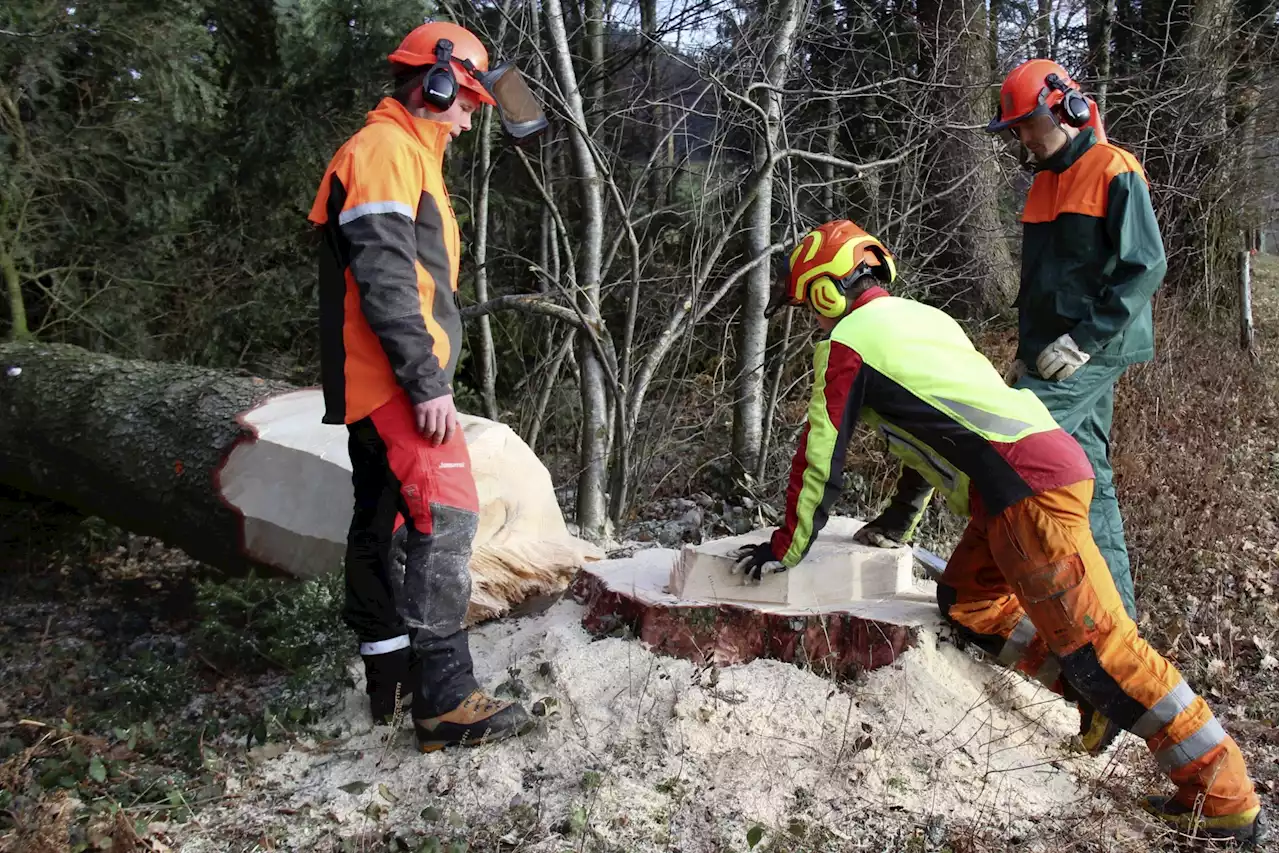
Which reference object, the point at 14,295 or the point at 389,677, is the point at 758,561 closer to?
the point at 389,677

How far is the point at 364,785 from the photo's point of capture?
273 cm

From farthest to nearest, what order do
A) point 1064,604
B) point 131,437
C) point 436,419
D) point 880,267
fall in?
point 131,437, point 880,267, point 436,419, point 1064,604

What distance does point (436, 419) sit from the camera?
276 cm

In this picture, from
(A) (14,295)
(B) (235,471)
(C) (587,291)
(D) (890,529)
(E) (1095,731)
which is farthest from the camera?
(A) (14,295)

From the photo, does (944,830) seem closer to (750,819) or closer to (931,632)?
(750,819)

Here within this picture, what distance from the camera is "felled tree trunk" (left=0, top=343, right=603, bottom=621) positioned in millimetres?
3863

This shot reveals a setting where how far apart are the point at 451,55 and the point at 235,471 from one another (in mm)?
2105

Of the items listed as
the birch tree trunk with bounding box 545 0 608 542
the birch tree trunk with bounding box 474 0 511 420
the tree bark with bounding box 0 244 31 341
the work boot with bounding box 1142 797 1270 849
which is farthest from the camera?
the birch tree trunk with bounding box 474 0 511 420

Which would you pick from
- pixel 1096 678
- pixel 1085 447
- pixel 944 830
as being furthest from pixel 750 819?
pixel 1085 447

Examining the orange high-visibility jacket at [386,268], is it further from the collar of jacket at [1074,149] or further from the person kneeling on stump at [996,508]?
the collar of jacket at [1074,149]

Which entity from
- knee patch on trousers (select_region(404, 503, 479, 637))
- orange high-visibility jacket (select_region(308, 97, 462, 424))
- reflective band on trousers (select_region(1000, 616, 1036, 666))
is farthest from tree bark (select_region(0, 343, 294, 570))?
reflective band on trousers (select_region(1000, 616, 1036, 666))

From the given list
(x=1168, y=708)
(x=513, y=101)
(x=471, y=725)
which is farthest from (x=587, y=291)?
(x=1168, y=708)

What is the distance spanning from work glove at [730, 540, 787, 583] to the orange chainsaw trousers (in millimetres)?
677

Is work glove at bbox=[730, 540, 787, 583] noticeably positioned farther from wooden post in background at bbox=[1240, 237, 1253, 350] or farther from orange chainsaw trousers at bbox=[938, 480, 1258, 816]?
wooden post in background at bbox=[1240, 237, 1253, 350]
